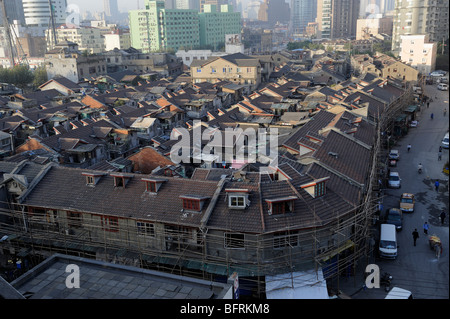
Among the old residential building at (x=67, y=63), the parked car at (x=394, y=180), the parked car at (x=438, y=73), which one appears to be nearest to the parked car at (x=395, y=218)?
the parked car at (x=394, y=180)

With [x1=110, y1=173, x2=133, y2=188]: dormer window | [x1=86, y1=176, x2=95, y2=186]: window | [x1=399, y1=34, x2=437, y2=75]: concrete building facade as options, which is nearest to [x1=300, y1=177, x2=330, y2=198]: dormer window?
[x1=110, y1=173, x2=133, y2=188]: dormer window

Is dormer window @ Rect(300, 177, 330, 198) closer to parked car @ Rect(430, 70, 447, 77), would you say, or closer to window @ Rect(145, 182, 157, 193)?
window @ Rect(145, 182, 157, 193)

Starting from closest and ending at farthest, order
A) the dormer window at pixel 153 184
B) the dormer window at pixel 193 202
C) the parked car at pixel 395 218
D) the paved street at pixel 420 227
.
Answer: the dormer window at pixel 193 202 → the paved street at pixel 420 227 → the dormer window at pixel 153 184 → the parked car at pixel 395 218

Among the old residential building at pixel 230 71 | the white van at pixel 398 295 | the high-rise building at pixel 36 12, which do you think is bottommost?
the white van at pixel 398 295

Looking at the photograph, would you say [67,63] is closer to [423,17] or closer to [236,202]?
[236,202]

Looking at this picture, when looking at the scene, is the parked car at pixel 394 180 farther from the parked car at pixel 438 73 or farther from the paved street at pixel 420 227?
the parked car at pixel 438 73

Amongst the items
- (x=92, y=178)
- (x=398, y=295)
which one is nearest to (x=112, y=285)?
(x=92, y=178)
